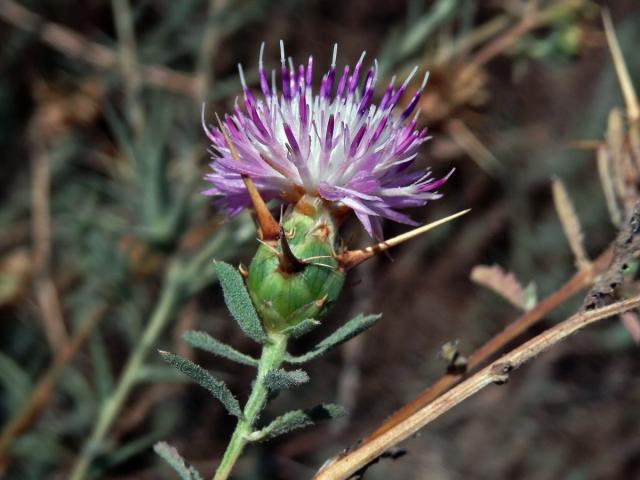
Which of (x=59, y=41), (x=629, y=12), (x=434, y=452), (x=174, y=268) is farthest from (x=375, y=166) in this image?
(x=629, y=12)

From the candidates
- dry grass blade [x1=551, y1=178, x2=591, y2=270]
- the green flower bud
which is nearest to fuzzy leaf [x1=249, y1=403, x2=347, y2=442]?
the green flower bud

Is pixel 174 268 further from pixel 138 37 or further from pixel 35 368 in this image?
→ pixel 138 37

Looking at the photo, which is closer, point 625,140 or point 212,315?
point 625,140

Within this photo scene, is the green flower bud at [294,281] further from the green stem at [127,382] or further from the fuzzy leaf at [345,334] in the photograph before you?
the green stem at [127,382]

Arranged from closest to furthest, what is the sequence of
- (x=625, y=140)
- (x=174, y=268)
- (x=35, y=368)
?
(x=625, y=140) < (x=174, y=268) < (x=35, y=368)

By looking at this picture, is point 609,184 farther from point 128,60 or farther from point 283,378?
point 128,60

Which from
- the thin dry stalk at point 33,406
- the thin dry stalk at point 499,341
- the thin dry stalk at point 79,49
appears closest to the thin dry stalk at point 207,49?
the thin dry stalk at point 79,49
